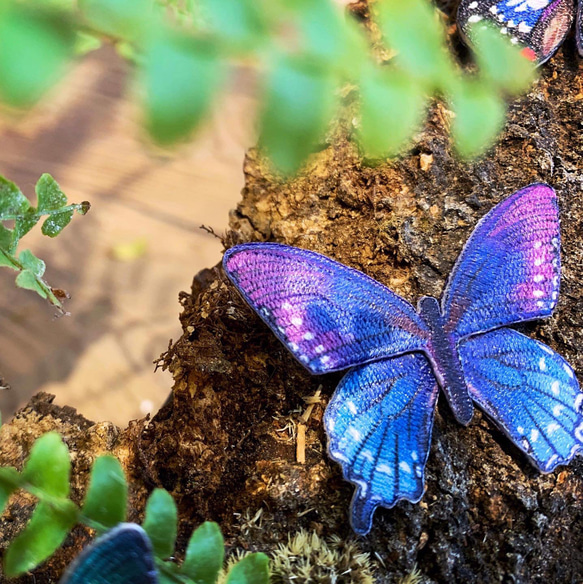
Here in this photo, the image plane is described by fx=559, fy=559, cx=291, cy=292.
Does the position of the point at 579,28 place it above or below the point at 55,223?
above

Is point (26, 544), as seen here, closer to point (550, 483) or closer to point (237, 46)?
point (237, 46)

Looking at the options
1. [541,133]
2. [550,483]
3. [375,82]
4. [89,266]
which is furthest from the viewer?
[89,266]

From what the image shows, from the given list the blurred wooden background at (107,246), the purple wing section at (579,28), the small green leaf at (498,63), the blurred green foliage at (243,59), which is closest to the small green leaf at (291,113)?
the blurred green foliage at (243,59)

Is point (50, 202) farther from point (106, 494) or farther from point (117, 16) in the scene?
point (117, 16)

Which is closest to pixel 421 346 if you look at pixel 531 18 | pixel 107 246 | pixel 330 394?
pixel 330 394

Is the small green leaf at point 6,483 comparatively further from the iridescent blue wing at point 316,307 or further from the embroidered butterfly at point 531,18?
the embroidered butterfly at point 531,18

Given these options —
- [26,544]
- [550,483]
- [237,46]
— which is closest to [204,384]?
[26,544]

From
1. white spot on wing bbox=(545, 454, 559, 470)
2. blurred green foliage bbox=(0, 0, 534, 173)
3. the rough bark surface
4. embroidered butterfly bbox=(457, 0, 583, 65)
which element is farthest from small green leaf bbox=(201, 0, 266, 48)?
embroidered butterfly bbox=(457, 0, 583, 65)
